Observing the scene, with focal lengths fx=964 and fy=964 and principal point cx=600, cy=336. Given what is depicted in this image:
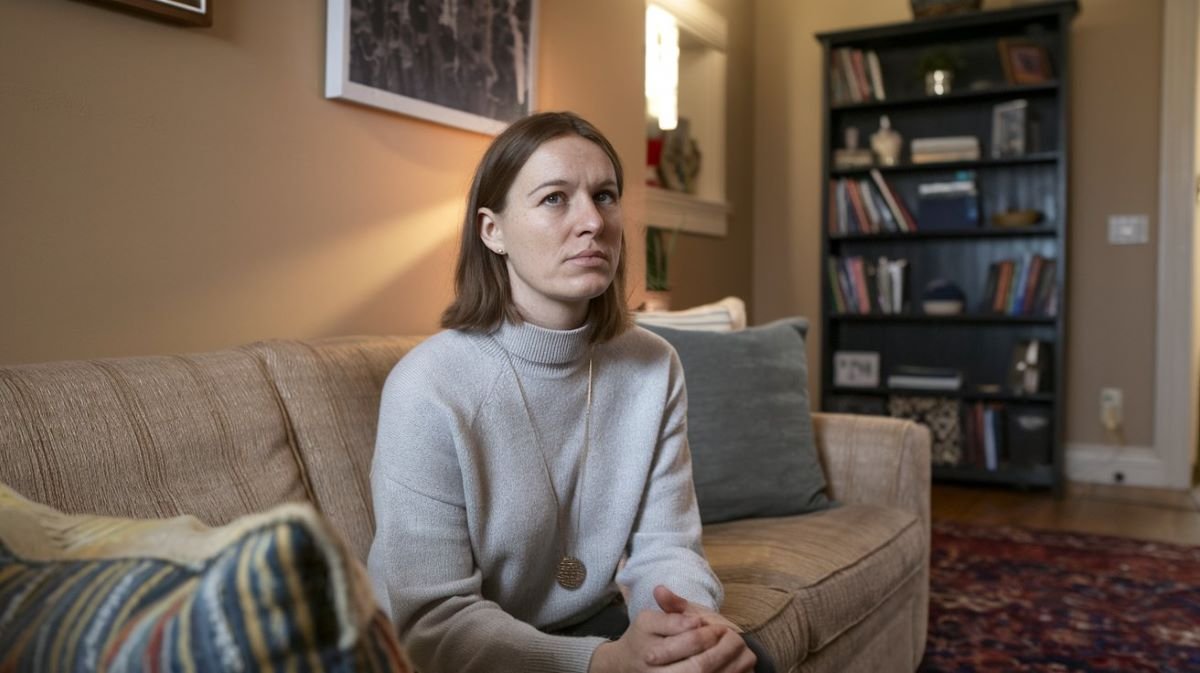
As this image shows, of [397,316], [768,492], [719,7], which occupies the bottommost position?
[768,492]

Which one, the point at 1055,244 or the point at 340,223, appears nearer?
the point at 340,223

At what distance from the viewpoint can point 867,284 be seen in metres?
4.37

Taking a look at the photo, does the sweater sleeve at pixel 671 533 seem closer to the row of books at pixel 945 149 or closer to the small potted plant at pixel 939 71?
the row of books at pixel 945 149

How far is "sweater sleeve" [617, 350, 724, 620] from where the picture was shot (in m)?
1.26

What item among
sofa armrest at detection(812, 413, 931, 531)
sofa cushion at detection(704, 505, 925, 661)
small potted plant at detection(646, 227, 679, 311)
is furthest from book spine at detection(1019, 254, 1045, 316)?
sofa cushion at detection(704, 505, 925, 661)

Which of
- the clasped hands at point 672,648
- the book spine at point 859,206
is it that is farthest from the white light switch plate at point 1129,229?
the clasped hands at point 672,648

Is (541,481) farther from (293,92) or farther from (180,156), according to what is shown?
(293,92)

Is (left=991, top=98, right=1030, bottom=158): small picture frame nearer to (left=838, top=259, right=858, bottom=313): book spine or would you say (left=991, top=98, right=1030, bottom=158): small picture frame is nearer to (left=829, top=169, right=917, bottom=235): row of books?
(left=829, top=169, right=917, bottom=235): row of books

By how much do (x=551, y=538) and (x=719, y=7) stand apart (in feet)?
11.5

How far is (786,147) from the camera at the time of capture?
4.72 meters

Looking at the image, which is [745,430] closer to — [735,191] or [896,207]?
[896,207]

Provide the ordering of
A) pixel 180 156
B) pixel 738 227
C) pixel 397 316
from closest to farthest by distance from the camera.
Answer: pixel 180 156 → pixel 397 316 → pixel 738 227

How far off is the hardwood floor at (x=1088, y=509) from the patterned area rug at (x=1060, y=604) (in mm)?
188

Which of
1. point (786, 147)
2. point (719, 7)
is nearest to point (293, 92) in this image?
point (719, 7)
